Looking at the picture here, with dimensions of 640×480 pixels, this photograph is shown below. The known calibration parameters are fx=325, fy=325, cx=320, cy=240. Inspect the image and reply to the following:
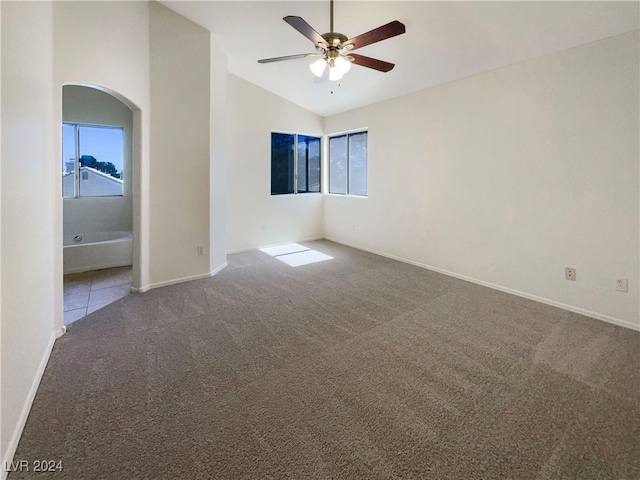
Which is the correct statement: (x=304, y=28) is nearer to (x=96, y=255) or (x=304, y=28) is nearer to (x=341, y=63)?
(x=341, y=63)

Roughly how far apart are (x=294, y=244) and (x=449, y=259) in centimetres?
302

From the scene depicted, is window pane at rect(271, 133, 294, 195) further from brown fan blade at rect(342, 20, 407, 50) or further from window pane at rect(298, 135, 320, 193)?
brown fan blade at rect(342, 20, 407, 50)

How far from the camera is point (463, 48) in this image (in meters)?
3.49

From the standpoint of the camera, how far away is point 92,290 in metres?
3.79

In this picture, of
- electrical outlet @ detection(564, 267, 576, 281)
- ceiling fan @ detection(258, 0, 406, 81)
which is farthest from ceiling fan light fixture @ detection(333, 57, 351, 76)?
electrical outlet @ detection(564, 267, 576, 281)

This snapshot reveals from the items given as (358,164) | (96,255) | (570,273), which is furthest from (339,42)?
(96,255)

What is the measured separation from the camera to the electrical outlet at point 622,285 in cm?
293

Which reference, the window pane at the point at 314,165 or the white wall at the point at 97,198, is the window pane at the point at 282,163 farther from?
the white wall at the point at 97,198

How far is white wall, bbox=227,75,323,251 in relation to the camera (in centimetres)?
554

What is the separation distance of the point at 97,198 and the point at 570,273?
6984mm

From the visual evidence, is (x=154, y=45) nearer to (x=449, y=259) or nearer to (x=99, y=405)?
(x=99, y=405)

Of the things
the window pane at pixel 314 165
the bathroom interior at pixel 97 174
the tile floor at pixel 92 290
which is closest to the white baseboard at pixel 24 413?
the tile floor at pixel 92 290

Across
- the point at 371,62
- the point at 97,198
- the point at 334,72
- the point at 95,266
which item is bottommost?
the point at 95,266

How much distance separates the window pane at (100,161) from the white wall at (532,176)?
484cm
